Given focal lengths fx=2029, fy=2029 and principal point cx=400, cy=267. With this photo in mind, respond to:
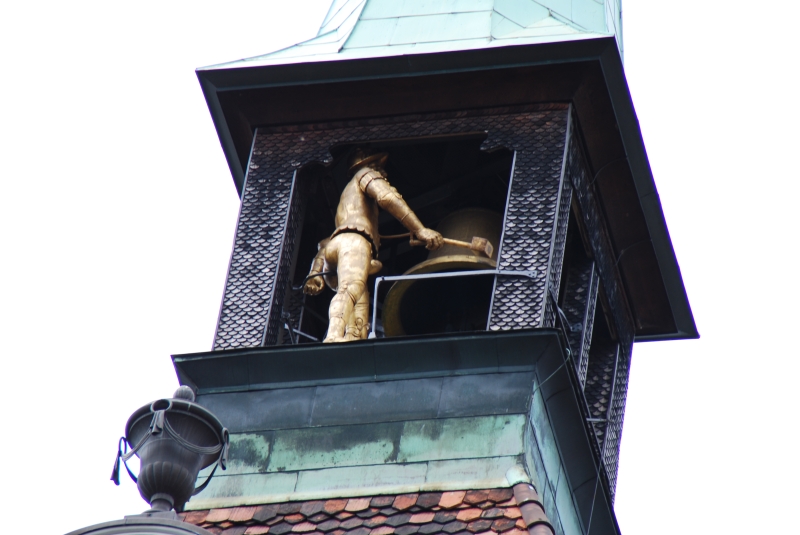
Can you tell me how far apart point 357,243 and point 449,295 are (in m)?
1.31

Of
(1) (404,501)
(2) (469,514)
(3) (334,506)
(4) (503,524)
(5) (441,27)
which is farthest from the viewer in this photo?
(5) (441,27)

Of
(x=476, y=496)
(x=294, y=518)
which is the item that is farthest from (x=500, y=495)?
(x=294, y=518)

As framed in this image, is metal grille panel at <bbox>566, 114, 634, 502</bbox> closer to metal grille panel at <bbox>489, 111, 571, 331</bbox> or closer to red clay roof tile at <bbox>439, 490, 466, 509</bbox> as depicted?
metal grille panel at <bbox>489, 111, 571, 331</bbox>

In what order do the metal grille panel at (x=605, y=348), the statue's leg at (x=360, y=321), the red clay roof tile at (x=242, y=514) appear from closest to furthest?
the red clay roof tile at (x=242, y=514)
the statue's leg at (x=360, y=321)
the metal grille panel at (x=605, y=348)

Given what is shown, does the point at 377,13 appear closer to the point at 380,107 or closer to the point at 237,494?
the point at 380,107

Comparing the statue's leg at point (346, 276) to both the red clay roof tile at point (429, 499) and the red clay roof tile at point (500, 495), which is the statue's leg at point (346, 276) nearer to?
the red clay roof tile at point (429, 499)

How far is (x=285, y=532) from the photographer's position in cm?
1491

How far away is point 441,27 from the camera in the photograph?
18.8m

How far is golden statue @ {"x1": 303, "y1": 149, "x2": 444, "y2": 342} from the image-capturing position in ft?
56.3

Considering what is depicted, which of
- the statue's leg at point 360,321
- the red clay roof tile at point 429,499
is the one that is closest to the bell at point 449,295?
the statue's leg at point 360,321

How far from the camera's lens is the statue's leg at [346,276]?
16969mm

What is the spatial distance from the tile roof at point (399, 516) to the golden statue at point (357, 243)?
2108 mm

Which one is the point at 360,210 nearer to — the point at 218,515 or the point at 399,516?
the point at 218,515

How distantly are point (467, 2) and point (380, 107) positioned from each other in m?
1.58
